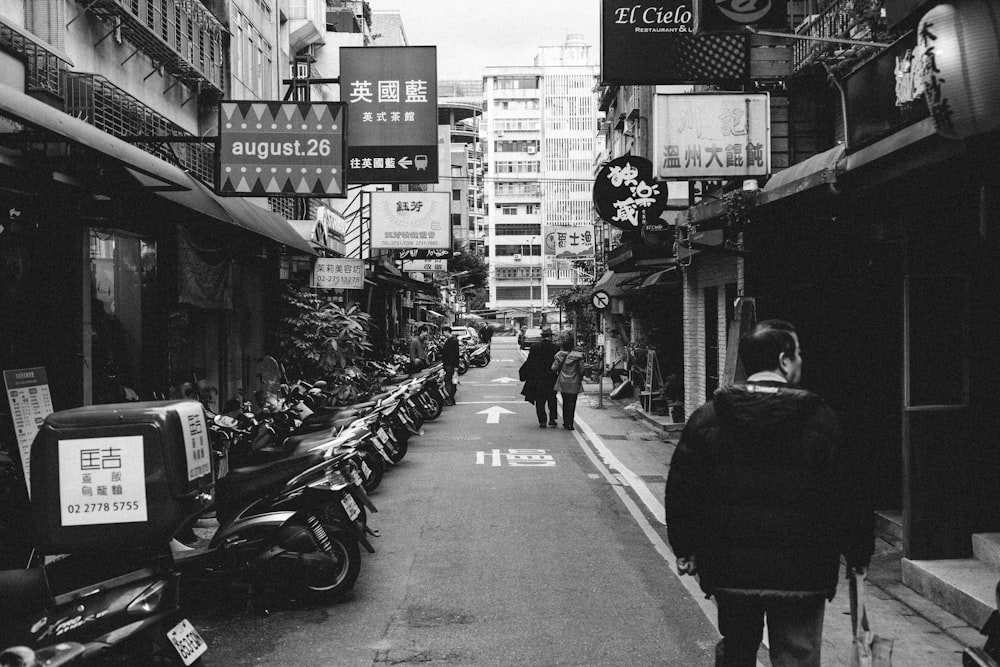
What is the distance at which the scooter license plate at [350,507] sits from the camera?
Answer: 253 inches

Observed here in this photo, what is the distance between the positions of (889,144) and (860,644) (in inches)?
136

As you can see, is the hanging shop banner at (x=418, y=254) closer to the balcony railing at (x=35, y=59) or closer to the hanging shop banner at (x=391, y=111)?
the hanging shop banner at (x=391, y=111)

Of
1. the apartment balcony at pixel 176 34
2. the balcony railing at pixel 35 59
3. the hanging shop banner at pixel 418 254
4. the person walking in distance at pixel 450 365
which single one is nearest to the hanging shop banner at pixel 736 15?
the balcony railing at pixel 35 59

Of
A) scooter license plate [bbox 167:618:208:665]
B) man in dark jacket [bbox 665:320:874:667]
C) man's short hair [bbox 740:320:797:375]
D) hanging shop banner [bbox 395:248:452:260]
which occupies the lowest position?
scooter license plate [bbox 167:618:208:665]

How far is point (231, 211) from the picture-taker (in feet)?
37.8

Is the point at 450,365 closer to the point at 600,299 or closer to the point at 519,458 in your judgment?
the point at 600,299

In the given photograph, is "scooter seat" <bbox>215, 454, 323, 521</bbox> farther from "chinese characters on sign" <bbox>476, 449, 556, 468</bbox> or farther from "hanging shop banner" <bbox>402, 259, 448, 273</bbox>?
"hanging shop banner" <bbox>402, 259, 448, 273</bbox>

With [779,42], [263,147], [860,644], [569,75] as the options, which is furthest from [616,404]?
[569,75]

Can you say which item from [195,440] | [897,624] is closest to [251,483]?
[195,440]

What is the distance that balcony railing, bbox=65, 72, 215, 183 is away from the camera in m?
9.84

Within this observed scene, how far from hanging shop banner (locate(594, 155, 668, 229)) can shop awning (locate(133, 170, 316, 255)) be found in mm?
4979

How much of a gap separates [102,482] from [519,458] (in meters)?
9.21

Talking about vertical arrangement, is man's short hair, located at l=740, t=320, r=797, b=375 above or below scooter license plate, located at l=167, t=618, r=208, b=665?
above

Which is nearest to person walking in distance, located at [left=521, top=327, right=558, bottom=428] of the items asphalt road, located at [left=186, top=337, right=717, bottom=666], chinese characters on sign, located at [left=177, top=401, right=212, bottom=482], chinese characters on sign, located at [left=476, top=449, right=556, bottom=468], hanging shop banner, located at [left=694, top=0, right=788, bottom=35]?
chinese characters on sign, located at [left=476, top=449, right=556, bottom=468]
